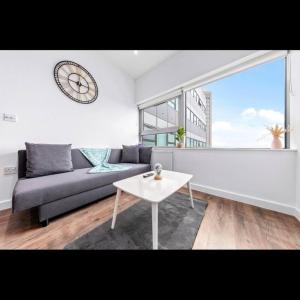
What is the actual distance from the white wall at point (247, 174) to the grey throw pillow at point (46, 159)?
1922 millimetres

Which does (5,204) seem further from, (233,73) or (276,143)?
(233,73)

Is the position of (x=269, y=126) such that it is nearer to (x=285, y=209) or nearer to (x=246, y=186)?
(x=246, y=186)

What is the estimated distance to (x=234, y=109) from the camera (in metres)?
1.87

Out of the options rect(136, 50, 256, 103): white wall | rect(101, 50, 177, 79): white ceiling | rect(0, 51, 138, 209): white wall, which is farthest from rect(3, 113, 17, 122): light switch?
rect(136, 50, 256, 103): white wall

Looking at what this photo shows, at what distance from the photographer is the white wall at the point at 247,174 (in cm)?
133

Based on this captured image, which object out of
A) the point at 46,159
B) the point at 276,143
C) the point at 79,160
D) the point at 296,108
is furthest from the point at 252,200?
the point at 46,159

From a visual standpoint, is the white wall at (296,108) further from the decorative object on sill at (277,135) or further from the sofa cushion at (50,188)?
the sofa cushion at (50,188)

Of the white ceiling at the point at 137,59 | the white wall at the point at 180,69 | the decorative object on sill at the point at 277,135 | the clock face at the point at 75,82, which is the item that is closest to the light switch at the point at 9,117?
the clock face at the point at 75,82

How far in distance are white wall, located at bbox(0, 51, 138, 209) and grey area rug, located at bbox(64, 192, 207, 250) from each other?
57.7 inches

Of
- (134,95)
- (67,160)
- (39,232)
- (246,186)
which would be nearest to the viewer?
(39,232)

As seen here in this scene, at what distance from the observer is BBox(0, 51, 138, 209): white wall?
1516 mm
